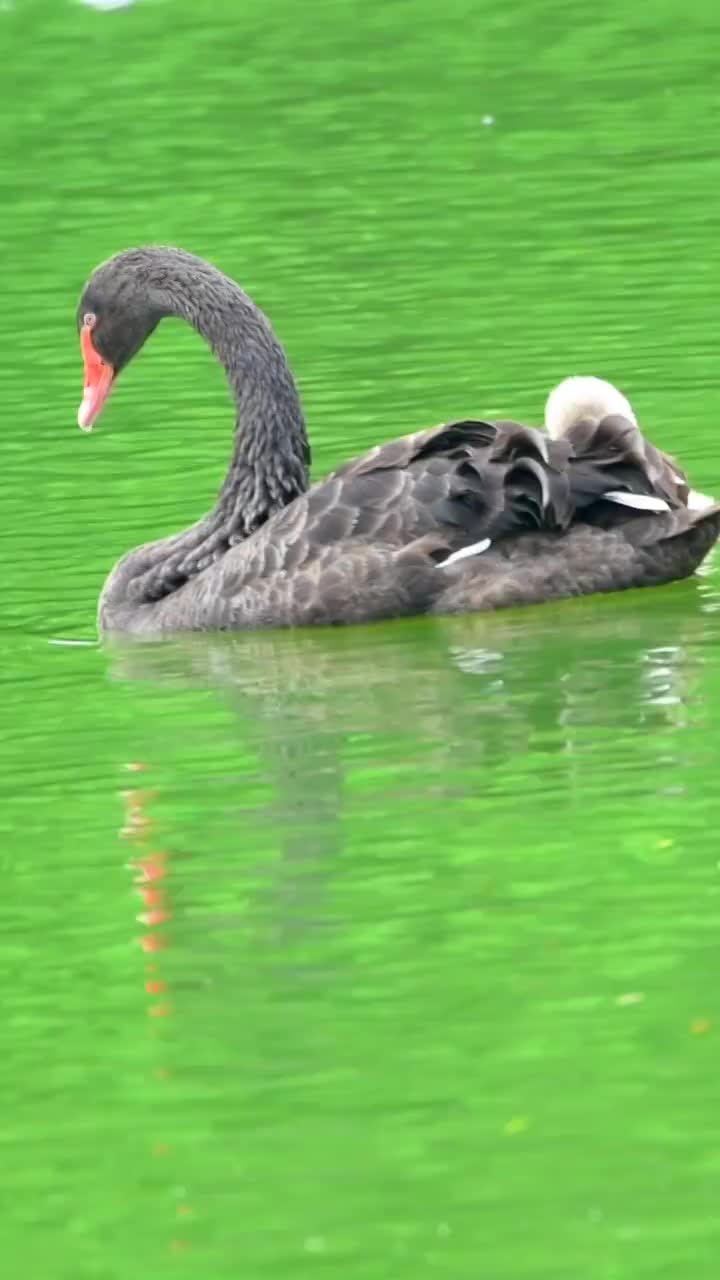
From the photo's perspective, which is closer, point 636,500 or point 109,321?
point 636,500

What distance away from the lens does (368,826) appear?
857 centimetres

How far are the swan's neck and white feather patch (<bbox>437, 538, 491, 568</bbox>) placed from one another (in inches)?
43.2

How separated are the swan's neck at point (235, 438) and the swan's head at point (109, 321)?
7 cm

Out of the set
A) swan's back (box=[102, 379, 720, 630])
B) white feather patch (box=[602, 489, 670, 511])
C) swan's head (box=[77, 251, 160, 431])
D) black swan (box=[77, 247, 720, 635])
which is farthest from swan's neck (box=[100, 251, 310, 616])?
Answer: white feather patch (box=[602, 489, 670, 511])

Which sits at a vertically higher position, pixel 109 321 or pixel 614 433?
pixel 109 321

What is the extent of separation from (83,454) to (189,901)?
586cm

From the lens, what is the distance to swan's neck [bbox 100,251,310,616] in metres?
11.6

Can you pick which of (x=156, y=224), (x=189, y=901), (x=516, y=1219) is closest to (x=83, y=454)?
(x=156, y=224)

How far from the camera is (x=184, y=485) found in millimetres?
13250

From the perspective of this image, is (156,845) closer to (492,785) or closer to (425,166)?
(492,785)

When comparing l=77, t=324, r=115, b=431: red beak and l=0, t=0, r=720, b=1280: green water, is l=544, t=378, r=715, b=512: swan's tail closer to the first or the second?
l=0, t=0, r=720, b=1280: green water

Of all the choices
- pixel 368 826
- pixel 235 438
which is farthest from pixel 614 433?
pixel 368 826

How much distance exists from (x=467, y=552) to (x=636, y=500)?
0.55 metres

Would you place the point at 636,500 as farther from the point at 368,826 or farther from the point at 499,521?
the point at 368,826
